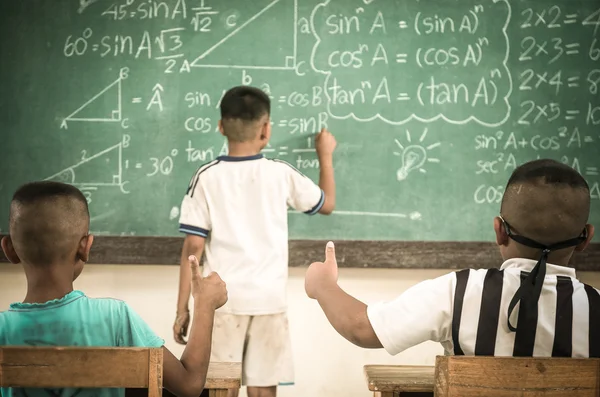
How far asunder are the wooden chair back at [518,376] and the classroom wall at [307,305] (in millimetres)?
2200

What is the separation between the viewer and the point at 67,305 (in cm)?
168

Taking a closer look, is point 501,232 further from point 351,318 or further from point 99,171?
point 99,171

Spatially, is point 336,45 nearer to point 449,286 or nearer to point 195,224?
point 195,224

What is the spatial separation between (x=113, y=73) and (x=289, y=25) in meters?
0.93

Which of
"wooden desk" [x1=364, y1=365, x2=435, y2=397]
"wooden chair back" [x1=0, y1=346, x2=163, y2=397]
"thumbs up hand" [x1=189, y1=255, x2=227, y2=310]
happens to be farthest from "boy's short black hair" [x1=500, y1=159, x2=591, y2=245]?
"wooden chair back" [x1=0, y1=346, x2=163, y2=397]

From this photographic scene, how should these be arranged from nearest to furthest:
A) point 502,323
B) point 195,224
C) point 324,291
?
point 502,323 → point 324,291 → point 195,224

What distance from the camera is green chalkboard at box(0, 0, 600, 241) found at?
141 inches

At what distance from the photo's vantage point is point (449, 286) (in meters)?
1.68

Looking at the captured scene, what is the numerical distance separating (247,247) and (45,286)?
52.8 inches

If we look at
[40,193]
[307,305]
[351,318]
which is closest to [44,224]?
[40,193]

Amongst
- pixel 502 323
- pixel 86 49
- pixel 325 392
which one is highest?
pixel 86 49

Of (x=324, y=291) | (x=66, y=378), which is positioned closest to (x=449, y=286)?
(x=324, y=291)

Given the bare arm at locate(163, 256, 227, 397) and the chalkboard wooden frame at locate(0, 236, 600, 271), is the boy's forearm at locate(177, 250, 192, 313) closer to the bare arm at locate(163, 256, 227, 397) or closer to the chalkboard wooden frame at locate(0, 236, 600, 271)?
the chalkboard wooden frame at locate(0, 236, 600, 271)

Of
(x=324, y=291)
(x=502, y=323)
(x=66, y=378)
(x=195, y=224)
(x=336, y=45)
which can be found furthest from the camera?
(x=336, y=45)
